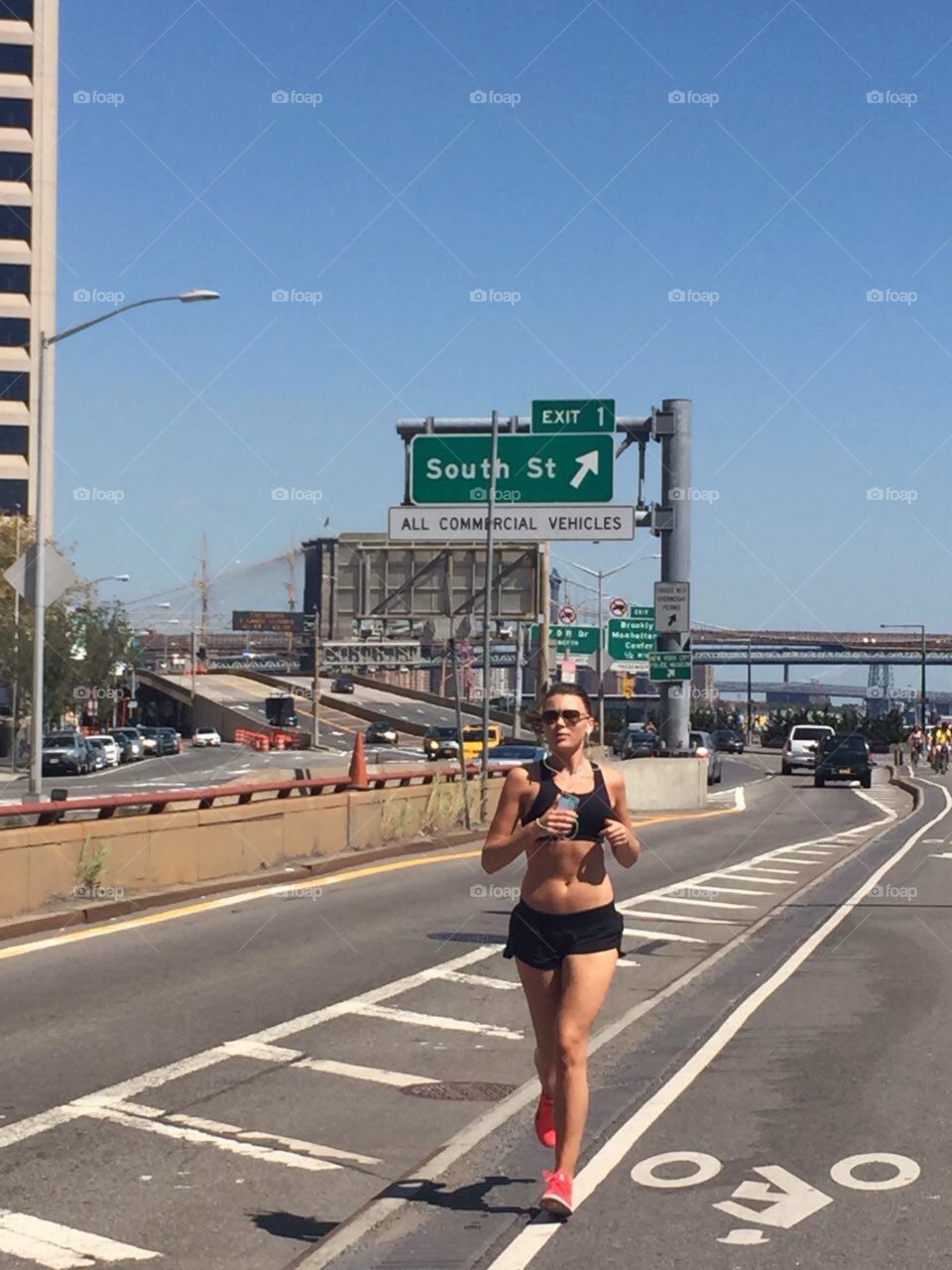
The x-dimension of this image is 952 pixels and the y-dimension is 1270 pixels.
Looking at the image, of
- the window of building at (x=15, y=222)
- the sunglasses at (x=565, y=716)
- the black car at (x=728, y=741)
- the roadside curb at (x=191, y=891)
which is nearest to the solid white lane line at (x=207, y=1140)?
the sunglasses at (x=565, y=716)

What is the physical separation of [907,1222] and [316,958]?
7.93 m

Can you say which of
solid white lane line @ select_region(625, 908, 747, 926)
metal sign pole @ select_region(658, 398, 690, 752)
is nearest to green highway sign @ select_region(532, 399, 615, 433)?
metal sign pole @ select_region(658, 398, 690, 752)

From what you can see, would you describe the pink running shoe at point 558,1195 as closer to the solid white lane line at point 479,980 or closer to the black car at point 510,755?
the solid white lane line at point 479,980

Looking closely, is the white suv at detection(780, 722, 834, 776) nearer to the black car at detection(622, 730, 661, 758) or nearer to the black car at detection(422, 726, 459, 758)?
the black car at detection(622, 730, 661, 758)

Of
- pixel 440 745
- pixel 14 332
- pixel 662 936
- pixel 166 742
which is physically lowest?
pixel 166 742

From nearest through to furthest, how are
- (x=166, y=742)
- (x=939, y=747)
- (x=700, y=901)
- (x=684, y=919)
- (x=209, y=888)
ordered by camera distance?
1. (x=684, y=919)
2. (x=209, y=888)
3. (x=700, y=901)
4. (x=939, y=747)
5. (x=166, y=742)

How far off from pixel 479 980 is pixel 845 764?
43093 mm

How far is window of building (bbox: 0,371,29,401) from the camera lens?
286 feet

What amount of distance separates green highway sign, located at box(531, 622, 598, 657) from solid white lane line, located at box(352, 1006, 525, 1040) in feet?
197

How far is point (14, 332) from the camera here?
3469 inches

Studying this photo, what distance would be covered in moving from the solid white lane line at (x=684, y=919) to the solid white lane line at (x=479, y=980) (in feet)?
14.0

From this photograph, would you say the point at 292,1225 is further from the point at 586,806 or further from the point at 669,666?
the point at 669,666

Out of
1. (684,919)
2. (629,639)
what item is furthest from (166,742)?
(684,919)

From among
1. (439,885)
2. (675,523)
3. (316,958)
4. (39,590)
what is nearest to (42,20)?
(675,523)
